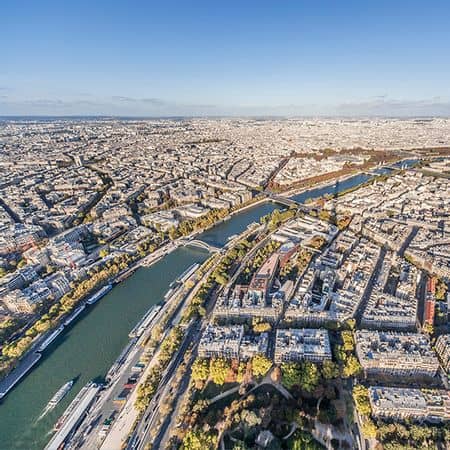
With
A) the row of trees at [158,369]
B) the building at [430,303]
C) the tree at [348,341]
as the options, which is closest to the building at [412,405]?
the tree at [348,341]

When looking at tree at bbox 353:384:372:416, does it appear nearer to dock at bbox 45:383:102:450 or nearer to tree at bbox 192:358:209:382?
tree at bbox 192:358:209:382

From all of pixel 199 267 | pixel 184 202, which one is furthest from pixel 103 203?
pixel 199 267

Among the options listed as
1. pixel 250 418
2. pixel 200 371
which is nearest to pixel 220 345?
pixel 200 371

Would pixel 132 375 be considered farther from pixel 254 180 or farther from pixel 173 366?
pixel 254 180

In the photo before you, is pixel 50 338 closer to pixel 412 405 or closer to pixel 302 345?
pixel 302 345

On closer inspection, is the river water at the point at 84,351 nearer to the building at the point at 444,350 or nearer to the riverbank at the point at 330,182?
the building at the point at 444,350

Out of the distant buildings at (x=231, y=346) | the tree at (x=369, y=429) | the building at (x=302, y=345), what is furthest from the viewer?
the distant buildings at (x=231, y=346)
